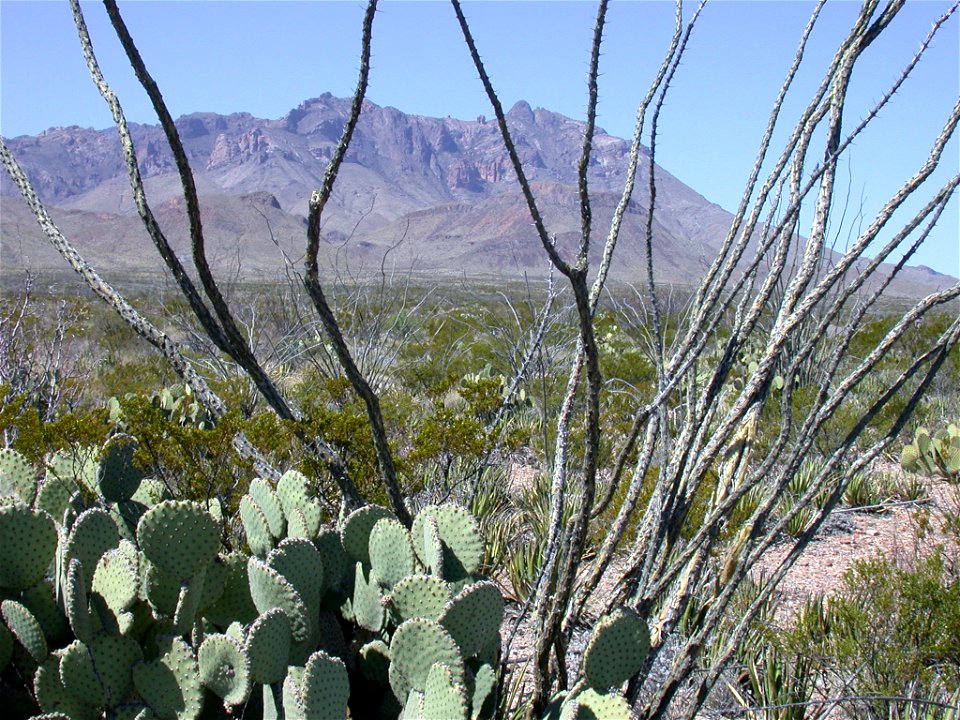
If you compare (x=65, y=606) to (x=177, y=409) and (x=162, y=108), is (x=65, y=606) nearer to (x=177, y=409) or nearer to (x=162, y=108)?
(x=162, y=108)

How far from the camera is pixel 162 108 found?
6.81ft

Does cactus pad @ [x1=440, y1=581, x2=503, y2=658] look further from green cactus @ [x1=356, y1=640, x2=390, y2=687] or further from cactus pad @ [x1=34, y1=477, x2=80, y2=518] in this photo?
cactus pad @ [x1=34, y1=477, x2=80, y2=518]

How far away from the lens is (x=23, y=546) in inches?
93.7

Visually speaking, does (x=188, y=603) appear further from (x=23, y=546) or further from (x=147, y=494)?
(x=147, y=494)

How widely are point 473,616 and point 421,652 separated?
16 centimetres

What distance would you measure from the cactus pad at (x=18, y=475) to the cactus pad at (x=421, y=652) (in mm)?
1596

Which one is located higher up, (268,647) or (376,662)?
(268,647)

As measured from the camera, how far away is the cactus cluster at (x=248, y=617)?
2.16 metres

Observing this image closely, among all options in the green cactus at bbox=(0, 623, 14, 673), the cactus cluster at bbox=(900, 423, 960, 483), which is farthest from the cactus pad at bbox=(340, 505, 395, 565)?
the cactus cluster at bbox=(900, 423, 960, 483)

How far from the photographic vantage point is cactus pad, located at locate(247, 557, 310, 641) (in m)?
2.22

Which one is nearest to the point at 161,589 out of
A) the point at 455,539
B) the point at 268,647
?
the point at 268,647

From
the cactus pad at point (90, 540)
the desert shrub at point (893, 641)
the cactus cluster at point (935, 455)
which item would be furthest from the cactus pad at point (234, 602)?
the cactus cluster at point (935, 455)

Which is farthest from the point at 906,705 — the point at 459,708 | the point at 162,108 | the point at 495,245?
the point at 495,245

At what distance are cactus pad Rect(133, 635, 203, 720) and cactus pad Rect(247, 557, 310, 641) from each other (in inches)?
9.0
